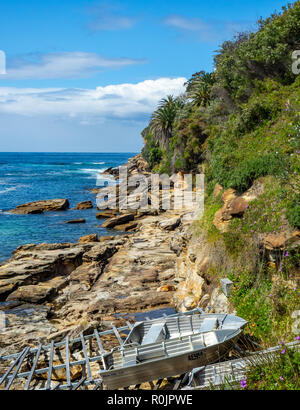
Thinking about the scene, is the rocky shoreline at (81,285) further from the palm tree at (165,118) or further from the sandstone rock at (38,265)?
the palm tree at (165,118)

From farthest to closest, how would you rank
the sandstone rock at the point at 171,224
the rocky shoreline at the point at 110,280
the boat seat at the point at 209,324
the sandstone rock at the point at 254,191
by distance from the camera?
the sandstone rock at the point at 171,224
the rocky shoreline at the point at 110,280
the sandstone rock at the point at 254,191
the boat seat at the point at 209,324

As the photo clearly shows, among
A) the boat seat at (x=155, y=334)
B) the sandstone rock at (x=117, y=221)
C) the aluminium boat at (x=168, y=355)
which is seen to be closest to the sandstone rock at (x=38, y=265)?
the sandstone rock at (x=117, y=221)

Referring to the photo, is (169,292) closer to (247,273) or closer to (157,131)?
(247,273)

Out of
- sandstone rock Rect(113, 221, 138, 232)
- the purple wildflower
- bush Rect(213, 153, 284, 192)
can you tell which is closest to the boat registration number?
the purple wildflower

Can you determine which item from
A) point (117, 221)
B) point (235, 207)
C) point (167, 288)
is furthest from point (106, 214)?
point (235, 207)

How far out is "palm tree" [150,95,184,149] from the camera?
42.4 metres

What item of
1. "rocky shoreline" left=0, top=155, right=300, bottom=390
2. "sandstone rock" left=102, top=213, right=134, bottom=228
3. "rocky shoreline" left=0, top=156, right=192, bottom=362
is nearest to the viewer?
"rocky shoreline" left=0, top=155, right=300, bottom=390

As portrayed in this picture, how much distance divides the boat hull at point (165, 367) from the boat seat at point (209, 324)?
2.43 ft

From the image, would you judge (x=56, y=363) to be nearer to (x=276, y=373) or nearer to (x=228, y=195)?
(x=276, y=373)

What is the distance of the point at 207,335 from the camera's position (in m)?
7.64

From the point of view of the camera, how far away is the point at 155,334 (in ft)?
27.0

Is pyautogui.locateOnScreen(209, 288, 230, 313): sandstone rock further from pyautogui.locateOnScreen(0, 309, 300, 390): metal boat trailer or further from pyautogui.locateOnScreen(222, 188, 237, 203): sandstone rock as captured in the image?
pyautogui.locateOnScreen(222, 188, 237, 203): sandstone rock

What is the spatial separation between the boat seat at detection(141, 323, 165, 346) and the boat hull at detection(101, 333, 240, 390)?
867 mm

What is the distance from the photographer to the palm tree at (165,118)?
139ft
